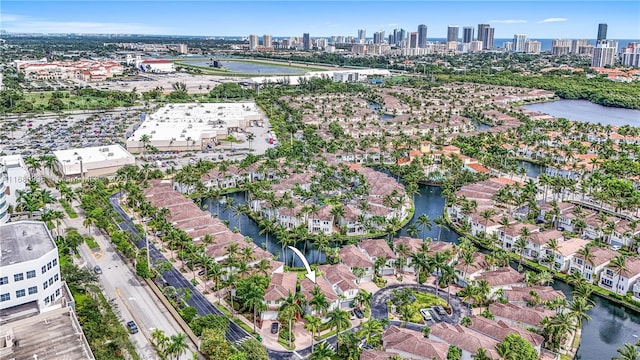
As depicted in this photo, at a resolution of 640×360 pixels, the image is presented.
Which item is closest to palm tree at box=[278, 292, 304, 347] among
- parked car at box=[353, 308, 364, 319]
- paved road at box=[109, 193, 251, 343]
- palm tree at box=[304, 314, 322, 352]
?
palm tree at box=[304, 314, 322, 352]

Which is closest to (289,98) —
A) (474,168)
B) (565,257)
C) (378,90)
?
(378,90)

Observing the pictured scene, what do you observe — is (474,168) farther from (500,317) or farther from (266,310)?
(266,310)

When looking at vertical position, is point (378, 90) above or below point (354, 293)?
above

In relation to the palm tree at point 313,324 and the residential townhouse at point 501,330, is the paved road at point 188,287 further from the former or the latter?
Answer: the residential townhouse at point 501,330

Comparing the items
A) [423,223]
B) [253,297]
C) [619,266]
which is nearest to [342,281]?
[253,297]

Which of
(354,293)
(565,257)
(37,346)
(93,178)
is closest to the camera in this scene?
(37,346)

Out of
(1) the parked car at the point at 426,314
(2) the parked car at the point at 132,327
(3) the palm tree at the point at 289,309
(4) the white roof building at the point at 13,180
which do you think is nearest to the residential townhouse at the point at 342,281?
(3) the palm tree at the point at 289,309

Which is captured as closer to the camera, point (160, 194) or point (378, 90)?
point (160, 194)
